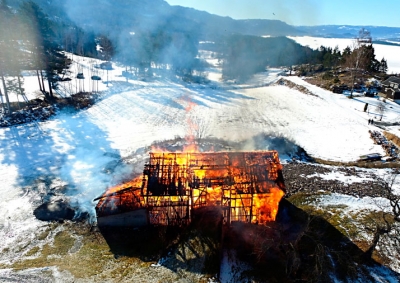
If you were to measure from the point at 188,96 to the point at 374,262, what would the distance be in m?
34.5

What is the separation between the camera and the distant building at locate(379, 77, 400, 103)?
36469 mm

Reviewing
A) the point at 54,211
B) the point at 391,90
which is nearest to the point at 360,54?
the point at 391,90

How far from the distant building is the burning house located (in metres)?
32.2

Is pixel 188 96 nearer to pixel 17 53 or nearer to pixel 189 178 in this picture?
pixel 17 53

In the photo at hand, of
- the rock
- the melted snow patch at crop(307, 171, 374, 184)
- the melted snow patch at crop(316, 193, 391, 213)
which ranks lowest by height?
the rock

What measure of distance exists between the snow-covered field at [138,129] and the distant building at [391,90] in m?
2.18

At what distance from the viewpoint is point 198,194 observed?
14375 mm

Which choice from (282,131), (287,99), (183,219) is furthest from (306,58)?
(183,219)

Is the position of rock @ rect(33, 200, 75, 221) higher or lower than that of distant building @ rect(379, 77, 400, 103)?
lower

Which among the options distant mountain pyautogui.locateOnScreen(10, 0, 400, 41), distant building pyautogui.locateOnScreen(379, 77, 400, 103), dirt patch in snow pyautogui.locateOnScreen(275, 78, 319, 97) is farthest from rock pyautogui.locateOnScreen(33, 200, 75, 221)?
distant mountain pyautogui.locateOnScreen(10, 0, 400, 41)

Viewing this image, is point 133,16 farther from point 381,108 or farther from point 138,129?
point 381,108

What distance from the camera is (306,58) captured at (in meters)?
67.1

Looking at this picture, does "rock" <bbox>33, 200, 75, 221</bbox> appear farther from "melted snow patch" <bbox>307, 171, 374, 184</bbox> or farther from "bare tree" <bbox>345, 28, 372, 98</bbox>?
"bare tree" <bbox>345, 28, 372, 98</bbox>

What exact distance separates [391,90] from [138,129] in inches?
1396
